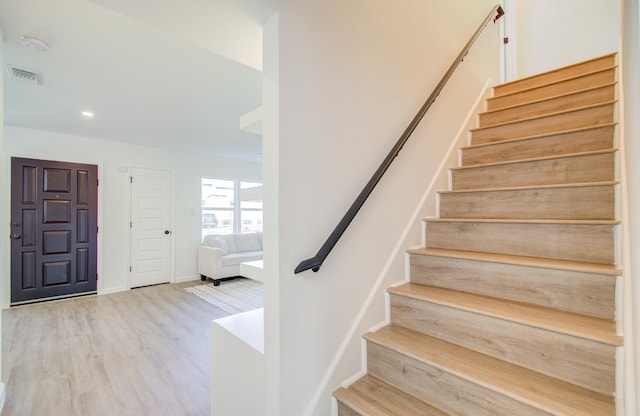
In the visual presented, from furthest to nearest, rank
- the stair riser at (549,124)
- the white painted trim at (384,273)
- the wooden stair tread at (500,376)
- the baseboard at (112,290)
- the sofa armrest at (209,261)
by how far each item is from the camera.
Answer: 1. the sofa armrest at (209,261)
2. the baseboard at (112,290)
3. the stair riser at (549,124)
4. the white painted trim at (384,273)
5. the wooden stair tread at (500,376)

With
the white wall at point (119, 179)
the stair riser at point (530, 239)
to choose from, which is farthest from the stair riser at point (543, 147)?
the white wall at point (119, 179)

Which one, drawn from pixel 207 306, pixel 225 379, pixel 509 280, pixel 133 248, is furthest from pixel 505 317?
pixel 133 248

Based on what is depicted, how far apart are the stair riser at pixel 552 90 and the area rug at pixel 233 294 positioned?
378 centimetres

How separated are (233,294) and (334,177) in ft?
12.5

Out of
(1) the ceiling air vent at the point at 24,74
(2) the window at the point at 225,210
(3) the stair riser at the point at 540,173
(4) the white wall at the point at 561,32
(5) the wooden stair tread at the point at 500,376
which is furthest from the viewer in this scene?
(2) the window at the point at 225,210

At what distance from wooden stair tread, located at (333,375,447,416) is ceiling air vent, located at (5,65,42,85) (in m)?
3.41

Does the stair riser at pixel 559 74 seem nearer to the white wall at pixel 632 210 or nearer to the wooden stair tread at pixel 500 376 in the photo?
the white wall at pixel 632 210

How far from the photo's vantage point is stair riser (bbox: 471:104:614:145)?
186cm

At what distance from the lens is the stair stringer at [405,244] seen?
1.32 metres

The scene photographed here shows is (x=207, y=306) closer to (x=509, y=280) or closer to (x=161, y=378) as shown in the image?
(x=161, y=378)

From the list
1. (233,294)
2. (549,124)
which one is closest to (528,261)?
(549,124)

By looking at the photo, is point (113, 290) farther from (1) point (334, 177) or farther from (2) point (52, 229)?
(1) point (334, 177)

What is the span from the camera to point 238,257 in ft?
17.5

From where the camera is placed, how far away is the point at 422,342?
1370mm
